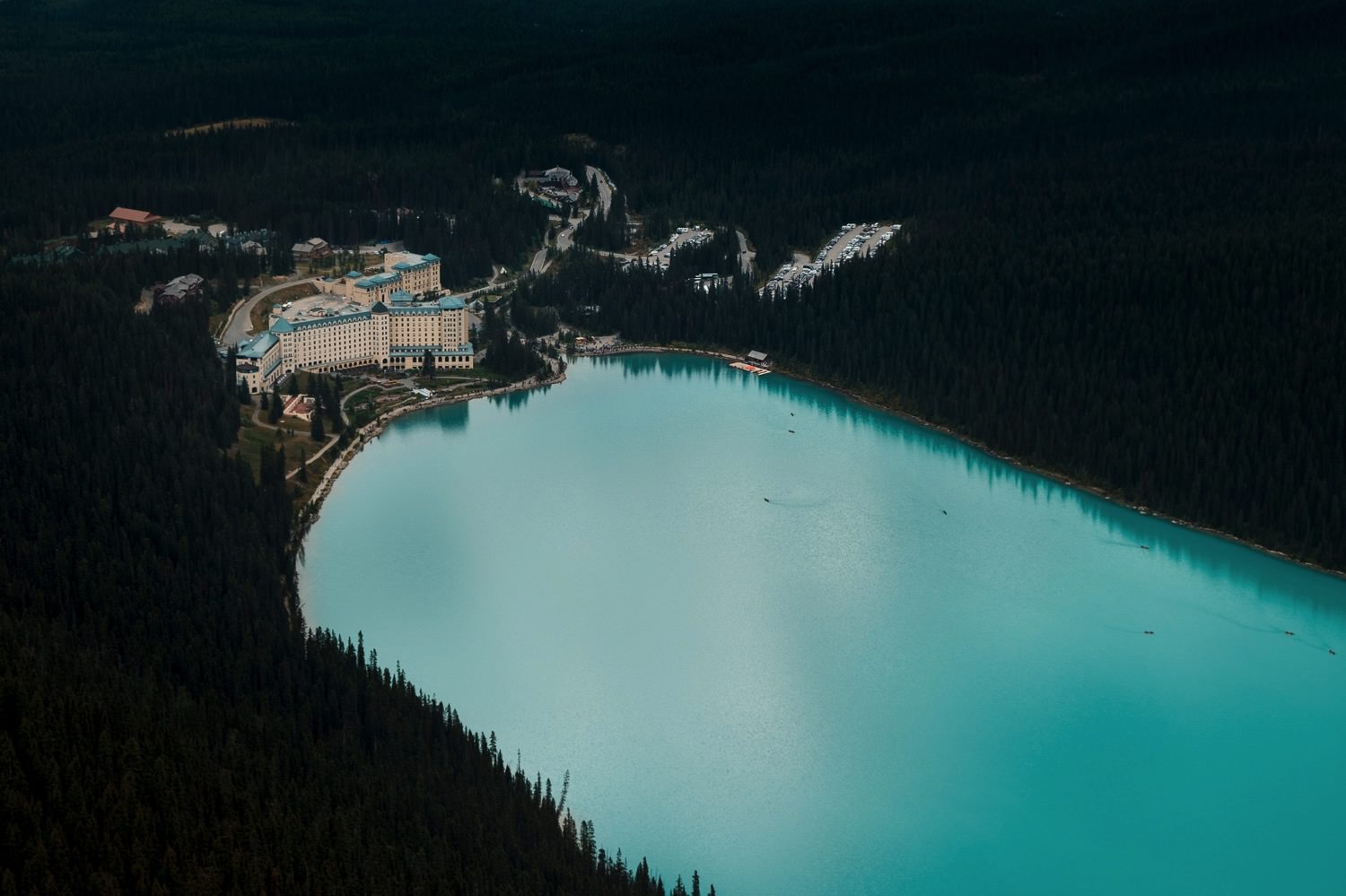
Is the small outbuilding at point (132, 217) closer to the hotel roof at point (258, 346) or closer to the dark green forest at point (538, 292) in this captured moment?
the dark green forest at point (538, 292)

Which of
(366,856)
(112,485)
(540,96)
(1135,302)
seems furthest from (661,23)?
(366,856)

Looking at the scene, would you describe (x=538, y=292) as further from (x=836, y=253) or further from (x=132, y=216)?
(x=132, y=216)

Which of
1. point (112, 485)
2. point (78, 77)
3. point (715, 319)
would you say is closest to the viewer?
point (112, 485)

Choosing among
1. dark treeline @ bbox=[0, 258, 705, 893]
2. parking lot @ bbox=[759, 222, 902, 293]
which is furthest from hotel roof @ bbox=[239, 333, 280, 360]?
parking lot @ bbox=[759, 222, 902, 293]

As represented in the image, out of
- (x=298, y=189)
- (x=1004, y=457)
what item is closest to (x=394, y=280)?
(x=298, y=189)

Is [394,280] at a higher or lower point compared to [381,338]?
higher

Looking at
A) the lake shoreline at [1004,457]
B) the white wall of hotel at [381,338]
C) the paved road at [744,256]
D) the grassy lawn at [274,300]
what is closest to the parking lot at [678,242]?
the paved road at [744,256]

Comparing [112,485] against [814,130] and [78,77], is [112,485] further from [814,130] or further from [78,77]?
[78,77]
